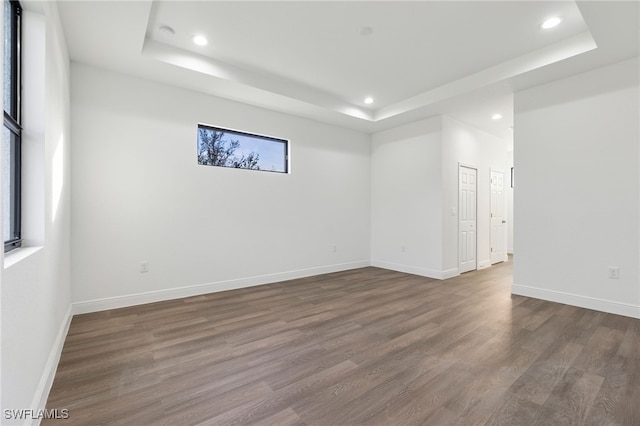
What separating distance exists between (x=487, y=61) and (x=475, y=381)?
11.5 feet

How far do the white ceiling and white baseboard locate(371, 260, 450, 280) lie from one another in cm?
270

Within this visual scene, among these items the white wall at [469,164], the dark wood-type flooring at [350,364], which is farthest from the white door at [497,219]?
the dark wood-type flooring at [350,364]

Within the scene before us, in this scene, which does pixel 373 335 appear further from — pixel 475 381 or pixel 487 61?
pixel 487 61

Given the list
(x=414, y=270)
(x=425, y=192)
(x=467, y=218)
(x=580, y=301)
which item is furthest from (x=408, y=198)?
(x=580, y=301)

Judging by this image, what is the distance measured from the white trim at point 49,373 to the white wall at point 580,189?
4831 mm

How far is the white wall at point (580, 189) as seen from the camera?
3086mm

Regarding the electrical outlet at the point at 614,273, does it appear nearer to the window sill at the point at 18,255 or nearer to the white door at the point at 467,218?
the white door at the point at 467,218

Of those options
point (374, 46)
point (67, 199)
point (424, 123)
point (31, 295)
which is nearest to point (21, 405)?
point (31, 295)

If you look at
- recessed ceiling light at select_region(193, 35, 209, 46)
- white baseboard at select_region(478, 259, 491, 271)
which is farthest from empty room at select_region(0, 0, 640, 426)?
white baseboard at select_region(478, 259, 491, 271)

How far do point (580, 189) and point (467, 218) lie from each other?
2043mm

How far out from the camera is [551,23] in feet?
9.08

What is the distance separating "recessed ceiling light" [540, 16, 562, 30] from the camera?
8.87 ft

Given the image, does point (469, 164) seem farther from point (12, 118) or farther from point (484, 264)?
point (12, 118)

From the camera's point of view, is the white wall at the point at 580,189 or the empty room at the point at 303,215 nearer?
the empty room at the point at 303,215
